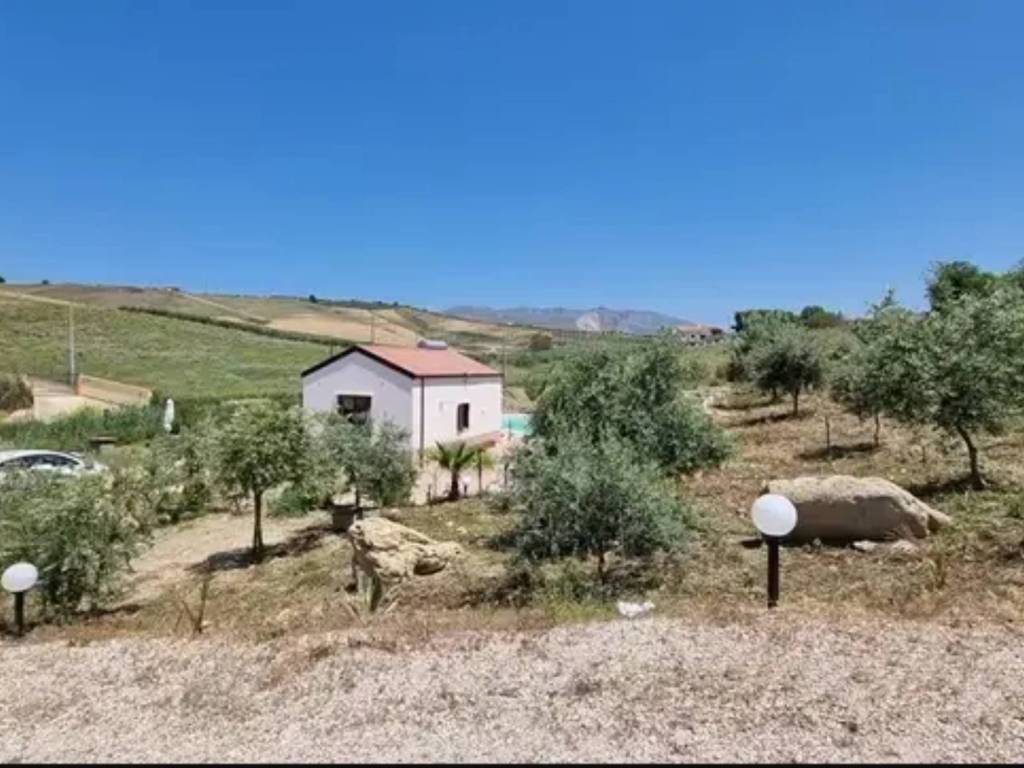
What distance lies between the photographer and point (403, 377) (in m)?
25.1

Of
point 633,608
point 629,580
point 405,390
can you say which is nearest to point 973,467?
point 629,580

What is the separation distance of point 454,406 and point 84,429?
1331 cm

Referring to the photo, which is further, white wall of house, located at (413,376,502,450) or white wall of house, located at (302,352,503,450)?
white wall of house, located at (413,376,502,450)

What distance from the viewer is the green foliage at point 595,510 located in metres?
8.67

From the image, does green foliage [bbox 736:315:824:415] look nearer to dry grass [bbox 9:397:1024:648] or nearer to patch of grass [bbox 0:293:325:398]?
dry grass [bbox 9:397:1024:648]

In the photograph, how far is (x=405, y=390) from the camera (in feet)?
82.5

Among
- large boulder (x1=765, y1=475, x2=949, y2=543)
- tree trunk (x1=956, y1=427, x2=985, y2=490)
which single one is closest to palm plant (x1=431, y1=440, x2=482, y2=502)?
large boulder (x1=765, y1=475, x2=949, y2=543)

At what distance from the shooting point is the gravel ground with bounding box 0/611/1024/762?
447 centimetres

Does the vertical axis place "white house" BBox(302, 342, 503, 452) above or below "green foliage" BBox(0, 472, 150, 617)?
above

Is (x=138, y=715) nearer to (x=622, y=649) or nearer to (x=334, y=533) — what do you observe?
(x=622, y=649)

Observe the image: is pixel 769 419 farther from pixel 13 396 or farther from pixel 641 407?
pixel 13 396

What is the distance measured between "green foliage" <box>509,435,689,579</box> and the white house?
49.7 ft

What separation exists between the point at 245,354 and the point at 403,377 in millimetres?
41197

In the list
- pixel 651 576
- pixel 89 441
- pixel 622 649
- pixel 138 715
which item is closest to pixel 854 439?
pixel 651 576
